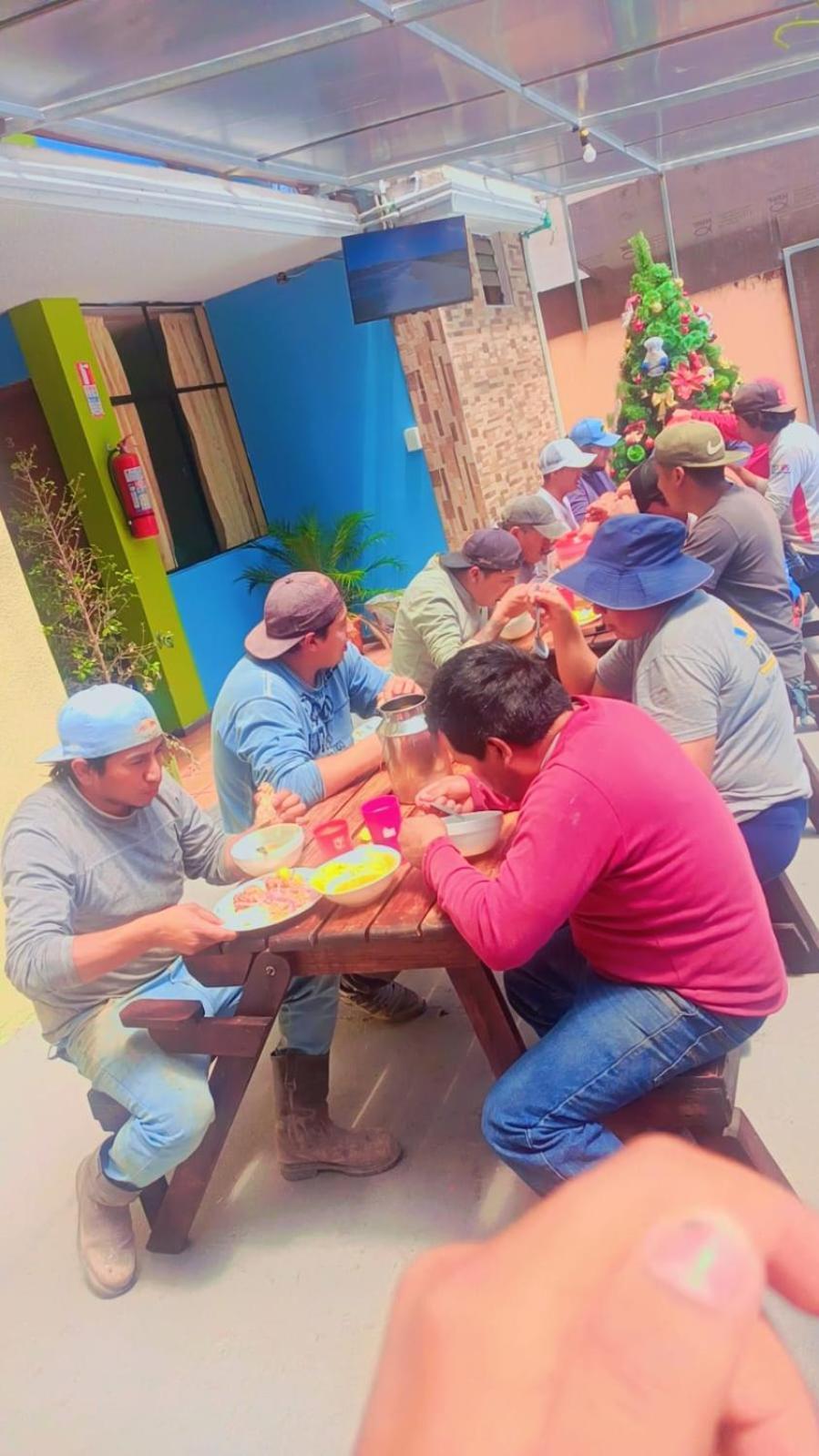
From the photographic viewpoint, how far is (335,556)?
9242 millimetres

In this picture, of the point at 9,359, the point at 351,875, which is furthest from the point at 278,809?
the point at 9,359

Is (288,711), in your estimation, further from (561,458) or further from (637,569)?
(561,458)

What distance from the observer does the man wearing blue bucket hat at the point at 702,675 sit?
9.27ft

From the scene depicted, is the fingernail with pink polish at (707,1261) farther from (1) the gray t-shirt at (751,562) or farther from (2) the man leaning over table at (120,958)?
(1) the gray t-shirt at (751,562)

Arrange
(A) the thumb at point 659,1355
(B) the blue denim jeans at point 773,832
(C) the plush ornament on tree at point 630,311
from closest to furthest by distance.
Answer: (A) the thumb at point 659,1355 → (B) the blue denim jeans at point 773,832 → (C) the plush ornament on tree at point 630,311

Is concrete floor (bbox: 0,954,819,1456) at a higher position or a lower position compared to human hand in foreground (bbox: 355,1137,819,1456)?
lower

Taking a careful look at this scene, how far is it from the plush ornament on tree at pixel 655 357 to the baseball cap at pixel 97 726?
25.2 ft

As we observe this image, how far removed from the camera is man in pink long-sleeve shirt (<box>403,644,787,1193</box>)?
2006 mm

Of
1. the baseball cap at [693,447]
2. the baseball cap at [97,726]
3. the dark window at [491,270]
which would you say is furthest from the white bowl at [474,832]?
the dark window at [491,270]

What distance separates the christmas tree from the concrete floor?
7019 mm

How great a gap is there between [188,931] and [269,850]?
374 mm

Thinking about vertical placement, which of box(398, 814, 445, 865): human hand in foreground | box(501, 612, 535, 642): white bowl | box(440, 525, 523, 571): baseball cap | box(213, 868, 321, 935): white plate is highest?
box(440, 525, 523, 571): baseball cap

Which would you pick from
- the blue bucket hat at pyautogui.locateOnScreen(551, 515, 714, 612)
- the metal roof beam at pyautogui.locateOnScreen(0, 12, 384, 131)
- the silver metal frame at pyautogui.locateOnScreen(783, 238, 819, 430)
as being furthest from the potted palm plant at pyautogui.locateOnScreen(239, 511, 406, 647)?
the blue bucket hat at pyautogui.locateOnScreen(551, 515, 714, 612)

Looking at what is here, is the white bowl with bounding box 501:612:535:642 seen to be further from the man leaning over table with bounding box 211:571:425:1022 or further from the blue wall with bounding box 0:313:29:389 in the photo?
the blue wall with bounding box 0:313:29:389
